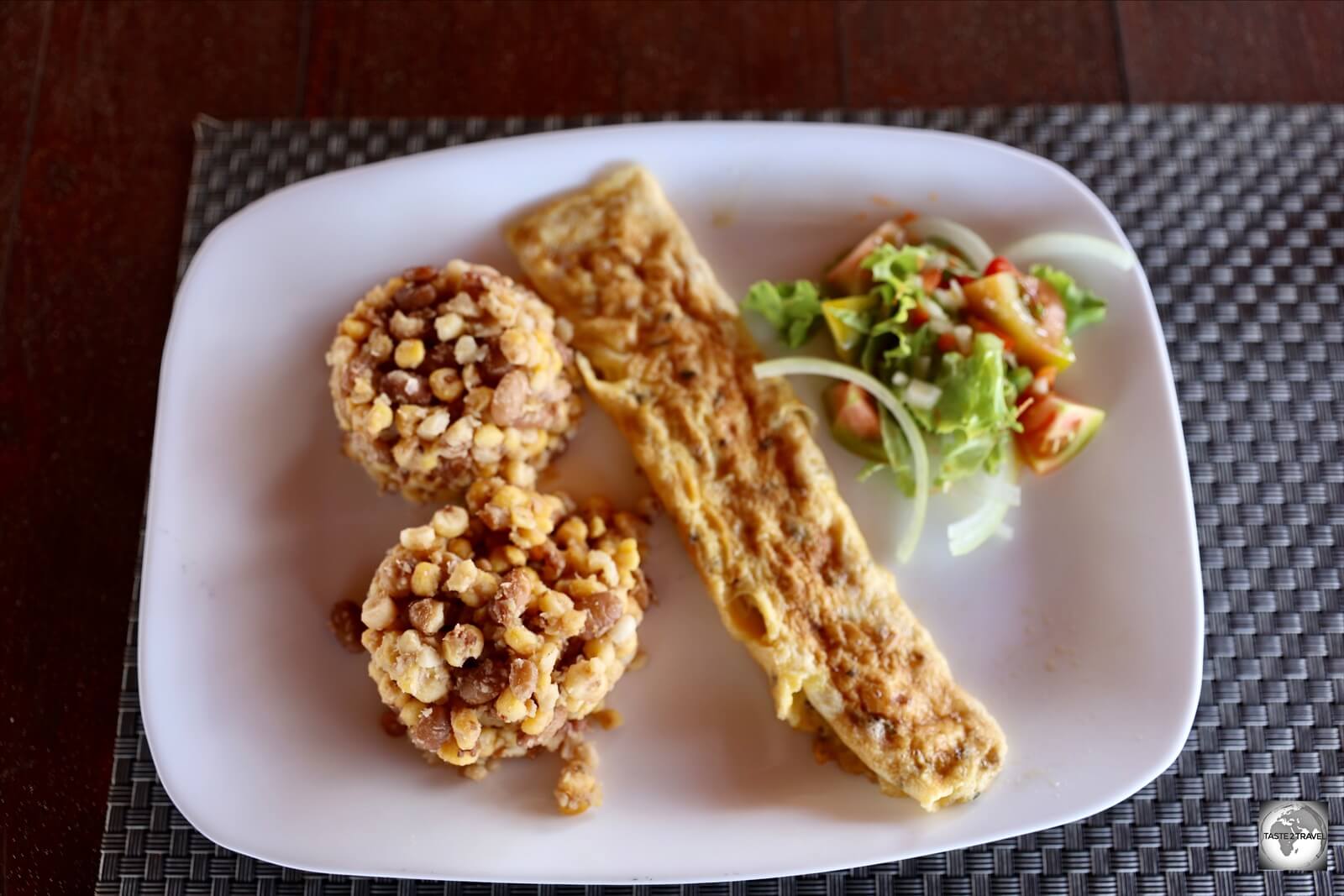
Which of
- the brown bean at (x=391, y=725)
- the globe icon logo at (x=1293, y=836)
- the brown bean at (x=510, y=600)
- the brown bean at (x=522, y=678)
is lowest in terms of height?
the globe icon logo at (x=1293, y=836)

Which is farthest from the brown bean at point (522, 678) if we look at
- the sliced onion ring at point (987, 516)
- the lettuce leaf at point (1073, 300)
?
the lettuce leaf at point (1073, 300)

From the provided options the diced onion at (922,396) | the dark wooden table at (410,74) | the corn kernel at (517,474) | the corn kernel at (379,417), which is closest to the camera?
the corn kernel at (379,417)

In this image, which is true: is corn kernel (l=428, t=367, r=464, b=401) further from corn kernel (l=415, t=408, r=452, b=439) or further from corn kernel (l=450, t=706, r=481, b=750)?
corn kernel (l=450, t=706, r=481, b=750)

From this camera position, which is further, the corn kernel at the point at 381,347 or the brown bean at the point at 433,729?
the corn kernel at the point at 381,347

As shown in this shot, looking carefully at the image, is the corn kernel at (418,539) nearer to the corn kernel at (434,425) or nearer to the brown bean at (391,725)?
the corn kernel at (434,425)

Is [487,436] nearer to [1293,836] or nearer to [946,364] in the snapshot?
[946,364]

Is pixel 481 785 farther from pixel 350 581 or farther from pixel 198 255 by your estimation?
pixel 198 255
